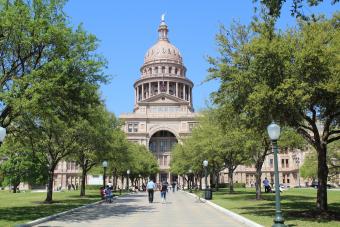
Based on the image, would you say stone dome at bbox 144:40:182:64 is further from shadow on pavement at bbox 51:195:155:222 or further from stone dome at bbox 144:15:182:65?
shadow on pavement at bbox 51:195:155:222

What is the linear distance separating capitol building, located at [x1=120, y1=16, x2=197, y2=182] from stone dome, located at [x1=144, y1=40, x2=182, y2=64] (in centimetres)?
64

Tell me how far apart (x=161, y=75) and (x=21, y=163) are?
7557 cm

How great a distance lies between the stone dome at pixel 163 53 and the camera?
504 ft

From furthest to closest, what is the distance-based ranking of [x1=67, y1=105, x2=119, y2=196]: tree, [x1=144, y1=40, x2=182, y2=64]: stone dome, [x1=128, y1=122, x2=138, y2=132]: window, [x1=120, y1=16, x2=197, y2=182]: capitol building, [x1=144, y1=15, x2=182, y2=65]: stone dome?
1. [x1=144, y1=40, x2=182, y2=64]: stone dome
2. [x1=144, y1=15, x2=182, y2=65]: stone dome
3. [x1=128, y1=122, x2=138, y2=132]: window
4. [x1=120, y1=16, x2=197, y2=182]: capitol building
5. [x1=67, y1=105, x2=119, y2=196]: tree

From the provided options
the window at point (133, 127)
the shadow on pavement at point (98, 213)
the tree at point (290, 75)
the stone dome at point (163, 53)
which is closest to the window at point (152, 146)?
the window at point (133, 127)

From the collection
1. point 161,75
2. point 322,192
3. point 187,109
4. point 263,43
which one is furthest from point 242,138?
point 161,75

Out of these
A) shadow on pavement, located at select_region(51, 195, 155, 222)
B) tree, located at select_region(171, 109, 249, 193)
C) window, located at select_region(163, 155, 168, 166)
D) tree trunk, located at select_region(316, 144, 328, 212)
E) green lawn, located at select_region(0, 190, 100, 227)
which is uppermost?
window, located at select_region(163, 155, 168, 166)

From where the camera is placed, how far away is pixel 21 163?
78375 mm

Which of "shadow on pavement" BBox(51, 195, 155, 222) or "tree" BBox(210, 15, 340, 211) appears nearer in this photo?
"tree" BBox(210, 15, 340, 211)

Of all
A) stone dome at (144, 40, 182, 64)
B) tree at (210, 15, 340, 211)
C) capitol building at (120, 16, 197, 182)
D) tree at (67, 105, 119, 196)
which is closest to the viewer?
tree at (210, 15, 340, 211)

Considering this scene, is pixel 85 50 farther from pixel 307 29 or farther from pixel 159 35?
pixel 159 35

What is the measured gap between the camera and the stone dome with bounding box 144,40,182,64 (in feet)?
504

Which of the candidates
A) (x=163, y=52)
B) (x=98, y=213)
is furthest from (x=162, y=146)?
(x=98, y=213)

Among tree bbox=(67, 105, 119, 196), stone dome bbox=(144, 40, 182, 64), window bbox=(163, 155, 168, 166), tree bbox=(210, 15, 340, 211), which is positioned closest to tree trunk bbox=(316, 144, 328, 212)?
tree bbox=(210, 15, 340, 211)
